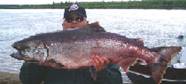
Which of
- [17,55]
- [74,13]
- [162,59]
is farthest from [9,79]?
[162,59]

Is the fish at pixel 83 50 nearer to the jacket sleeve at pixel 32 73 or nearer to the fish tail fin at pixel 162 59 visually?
A: the fish tail fin at pixel 162 59

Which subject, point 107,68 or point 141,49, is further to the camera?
point 107,68

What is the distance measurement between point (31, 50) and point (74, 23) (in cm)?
83

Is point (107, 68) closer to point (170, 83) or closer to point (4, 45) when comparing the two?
point (170, 83)

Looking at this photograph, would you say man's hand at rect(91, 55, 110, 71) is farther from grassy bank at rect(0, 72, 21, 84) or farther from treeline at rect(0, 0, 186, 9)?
treeline at rect(0, 0, 186, 9)

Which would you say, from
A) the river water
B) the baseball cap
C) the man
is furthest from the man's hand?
the river water

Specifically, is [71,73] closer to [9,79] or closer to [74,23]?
[74,23]

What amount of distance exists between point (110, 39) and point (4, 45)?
29.7 meters

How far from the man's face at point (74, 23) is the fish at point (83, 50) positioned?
42 centimetres

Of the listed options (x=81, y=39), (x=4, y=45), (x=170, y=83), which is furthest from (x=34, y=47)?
(x=4, y=45)

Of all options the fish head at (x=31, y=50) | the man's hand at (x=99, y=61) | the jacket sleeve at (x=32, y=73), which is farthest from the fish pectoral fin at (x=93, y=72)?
the jacket sleeve at (x=32, y=73)

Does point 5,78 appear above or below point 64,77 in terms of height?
below

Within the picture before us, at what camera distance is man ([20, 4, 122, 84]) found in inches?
202

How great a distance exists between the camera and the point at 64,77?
5125mm
